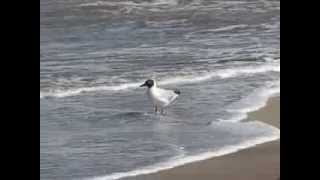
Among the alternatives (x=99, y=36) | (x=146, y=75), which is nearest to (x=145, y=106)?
(x=146, y=75)

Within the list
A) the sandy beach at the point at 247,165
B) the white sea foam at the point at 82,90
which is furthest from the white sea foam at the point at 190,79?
the sandy beach at the point at 247,165

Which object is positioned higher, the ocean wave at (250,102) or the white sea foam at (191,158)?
the ocean wave at (250,102)

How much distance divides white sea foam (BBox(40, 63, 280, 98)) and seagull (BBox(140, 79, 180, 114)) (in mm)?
26

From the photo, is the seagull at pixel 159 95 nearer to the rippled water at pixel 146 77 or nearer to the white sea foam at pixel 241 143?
the rippled water at pixel 146 77

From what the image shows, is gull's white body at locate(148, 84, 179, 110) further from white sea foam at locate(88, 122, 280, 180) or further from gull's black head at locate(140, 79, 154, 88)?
white sea foam at locate(88, 122, 280, 180)

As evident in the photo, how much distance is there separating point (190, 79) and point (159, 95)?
0.37 feet

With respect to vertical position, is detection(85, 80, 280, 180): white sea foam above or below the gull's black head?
below

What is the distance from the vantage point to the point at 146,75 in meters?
2.40

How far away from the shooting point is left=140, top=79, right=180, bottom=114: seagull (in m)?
2.37

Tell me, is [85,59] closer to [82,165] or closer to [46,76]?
[46,76]

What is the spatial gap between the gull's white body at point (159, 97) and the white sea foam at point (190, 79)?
3 cm

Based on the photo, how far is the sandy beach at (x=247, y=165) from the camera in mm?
2359

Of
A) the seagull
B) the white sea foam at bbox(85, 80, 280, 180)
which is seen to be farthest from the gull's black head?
the white sea foam at bbox(85, 80, 280, 180)
